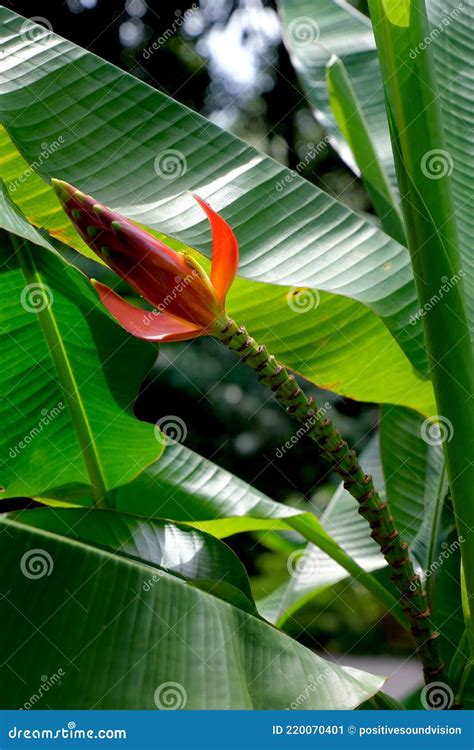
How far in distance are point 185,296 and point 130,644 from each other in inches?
9.7

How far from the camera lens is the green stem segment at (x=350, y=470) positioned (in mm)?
556

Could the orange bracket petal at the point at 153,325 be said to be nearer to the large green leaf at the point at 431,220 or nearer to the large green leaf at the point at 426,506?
the large green leaf at the point at 431,220

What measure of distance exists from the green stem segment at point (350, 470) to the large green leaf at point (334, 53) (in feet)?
2.11

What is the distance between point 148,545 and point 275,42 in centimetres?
328

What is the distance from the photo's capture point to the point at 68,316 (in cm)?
77

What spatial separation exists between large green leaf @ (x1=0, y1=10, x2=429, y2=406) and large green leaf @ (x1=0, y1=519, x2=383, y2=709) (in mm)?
253

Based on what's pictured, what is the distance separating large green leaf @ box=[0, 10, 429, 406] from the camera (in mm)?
620

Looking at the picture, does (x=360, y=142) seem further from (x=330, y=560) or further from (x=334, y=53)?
(x=330, y=560)

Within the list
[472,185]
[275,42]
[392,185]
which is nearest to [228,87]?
[275,42]

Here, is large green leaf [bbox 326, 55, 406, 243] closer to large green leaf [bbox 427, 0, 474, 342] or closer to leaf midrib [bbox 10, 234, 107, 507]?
large green leaf [bbox 427, 0, 474, 342]

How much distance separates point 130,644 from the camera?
21.7 inches

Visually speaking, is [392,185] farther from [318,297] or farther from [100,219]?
[100,219]

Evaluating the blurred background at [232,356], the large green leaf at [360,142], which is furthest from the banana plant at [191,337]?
the blurred background at [232,356]

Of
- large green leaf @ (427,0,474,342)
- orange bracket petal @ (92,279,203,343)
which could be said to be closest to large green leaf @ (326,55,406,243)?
large green leaf @ (427,0,474,342)
